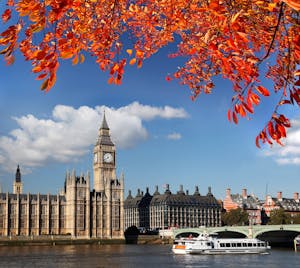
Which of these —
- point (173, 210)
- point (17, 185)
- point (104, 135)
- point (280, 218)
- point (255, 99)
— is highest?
point (104, 135)

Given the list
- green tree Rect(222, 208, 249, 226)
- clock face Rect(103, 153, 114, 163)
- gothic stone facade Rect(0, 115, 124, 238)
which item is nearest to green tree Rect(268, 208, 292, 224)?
green tree Rect(222, 208, 249, 226)

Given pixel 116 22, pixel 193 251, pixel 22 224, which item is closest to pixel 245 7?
pixel 116 22

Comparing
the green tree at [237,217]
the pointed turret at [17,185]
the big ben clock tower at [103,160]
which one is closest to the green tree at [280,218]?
the green tree at [237,217]

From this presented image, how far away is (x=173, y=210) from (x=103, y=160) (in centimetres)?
2385

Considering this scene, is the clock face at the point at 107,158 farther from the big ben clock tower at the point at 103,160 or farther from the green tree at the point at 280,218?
the green tree at the point at 280,218

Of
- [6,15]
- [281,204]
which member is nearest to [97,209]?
[281,204]

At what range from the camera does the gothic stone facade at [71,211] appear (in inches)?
3917

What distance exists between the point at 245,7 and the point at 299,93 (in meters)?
1.40

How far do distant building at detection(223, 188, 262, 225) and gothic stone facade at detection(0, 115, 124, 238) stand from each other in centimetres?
3430

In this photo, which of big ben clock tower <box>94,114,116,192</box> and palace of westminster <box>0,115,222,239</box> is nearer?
palace of westminster <box>0,115,222,239</box>

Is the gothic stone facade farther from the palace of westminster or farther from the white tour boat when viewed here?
the white tour boat

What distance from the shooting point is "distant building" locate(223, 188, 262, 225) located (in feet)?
420

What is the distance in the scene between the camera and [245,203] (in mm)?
129375

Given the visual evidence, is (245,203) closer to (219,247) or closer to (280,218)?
(280,218)
